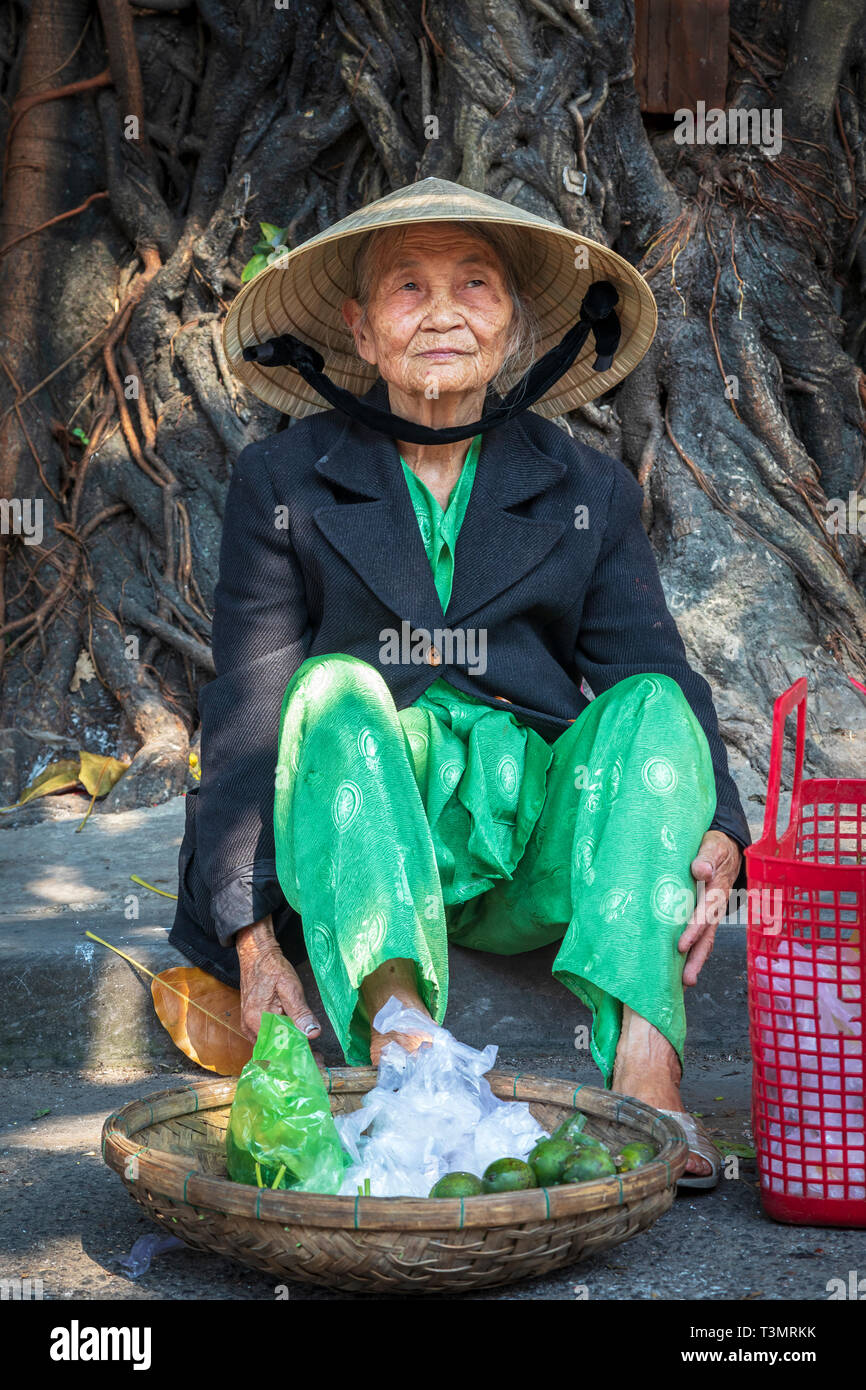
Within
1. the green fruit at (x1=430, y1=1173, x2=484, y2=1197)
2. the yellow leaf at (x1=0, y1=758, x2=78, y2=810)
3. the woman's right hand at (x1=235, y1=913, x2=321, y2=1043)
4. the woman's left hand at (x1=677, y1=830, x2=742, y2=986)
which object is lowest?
the green fruit at (x1=430, y1=1173, x2=484, y2=1197)

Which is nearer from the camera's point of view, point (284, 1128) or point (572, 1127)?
point (284, 1128)

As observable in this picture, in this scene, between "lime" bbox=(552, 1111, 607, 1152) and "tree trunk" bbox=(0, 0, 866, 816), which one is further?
"tree trunk" bbox=(0, 0, 866, 816)

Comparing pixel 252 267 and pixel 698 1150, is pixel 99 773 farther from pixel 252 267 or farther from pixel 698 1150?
pixel 698 1150

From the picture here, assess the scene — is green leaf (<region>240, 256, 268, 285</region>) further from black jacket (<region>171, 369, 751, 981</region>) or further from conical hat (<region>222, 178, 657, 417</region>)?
black jacket (<region>171, 369, 751, 981</region>)

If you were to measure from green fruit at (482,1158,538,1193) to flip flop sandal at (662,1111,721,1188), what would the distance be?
33 cm

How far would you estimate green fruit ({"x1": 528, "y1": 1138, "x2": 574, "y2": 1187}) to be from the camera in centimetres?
161

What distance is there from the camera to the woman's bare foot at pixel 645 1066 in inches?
75.4

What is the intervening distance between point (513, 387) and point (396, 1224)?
165 cm

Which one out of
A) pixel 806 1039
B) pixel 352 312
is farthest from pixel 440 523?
pixel 806 1039

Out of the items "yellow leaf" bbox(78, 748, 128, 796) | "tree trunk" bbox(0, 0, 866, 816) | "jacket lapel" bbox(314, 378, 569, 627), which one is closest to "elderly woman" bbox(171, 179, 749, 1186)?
"jacket lapel" bbox(314, 378, 569, 627)

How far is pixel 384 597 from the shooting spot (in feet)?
7.67

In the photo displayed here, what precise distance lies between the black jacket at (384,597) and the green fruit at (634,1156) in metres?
0.77

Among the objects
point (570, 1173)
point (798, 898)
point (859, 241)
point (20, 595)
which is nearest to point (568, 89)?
point (859, 241)

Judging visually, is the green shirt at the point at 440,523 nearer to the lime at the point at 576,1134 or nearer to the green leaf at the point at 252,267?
the lime at the point at 576,1134
